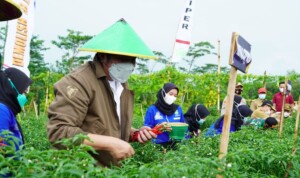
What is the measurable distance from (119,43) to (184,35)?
9824 millimetres

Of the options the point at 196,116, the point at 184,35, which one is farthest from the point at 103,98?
the point at 184,35

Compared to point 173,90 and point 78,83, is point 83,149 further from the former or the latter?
point 173,90

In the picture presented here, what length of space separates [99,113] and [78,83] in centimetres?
24

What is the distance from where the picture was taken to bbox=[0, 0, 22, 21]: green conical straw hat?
2007 mm

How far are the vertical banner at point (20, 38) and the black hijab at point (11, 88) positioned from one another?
16.0 ft

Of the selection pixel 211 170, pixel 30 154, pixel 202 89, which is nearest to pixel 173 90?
pixel 211 170

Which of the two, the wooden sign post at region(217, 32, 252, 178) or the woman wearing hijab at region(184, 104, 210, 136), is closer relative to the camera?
the wooden sign post at region(217, 32, 252, 178)

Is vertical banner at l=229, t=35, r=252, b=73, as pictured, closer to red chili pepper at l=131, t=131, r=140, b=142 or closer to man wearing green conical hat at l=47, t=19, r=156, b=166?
man wearing green conical hat at l=47, t=19, r=156, b=166

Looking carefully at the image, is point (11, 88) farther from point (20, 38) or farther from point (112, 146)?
point (20, 38)

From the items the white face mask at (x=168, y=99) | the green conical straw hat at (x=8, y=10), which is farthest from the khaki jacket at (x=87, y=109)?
the white face mask at (x=168, y=99)

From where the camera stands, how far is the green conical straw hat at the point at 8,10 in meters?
2.01

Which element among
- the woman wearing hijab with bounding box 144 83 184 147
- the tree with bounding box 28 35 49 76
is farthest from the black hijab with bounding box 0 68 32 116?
the tree with bounding box 28 35 49 76

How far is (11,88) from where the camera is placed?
2.65m

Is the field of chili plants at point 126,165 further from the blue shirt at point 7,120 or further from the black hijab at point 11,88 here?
the black hijab at point 11,88
